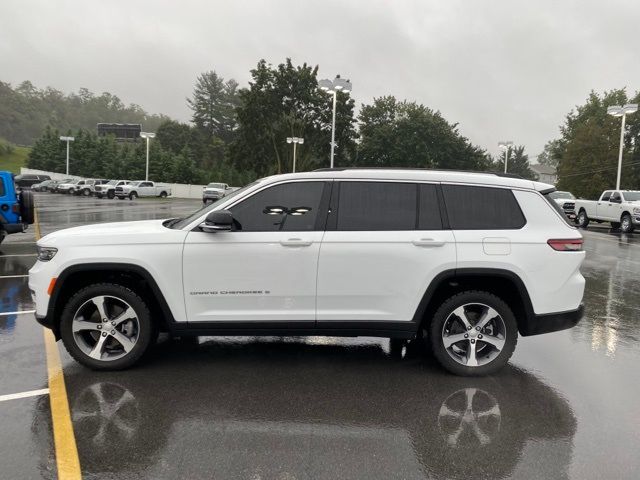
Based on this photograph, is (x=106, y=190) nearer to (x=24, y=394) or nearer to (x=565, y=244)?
(x=24, y=394)

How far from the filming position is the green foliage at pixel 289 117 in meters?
60.0

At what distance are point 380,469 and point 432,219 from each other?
2.27 meters

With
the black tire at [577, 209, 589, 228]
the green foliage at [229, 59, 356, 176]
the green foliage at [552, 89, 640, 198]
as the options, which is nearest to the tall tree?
the green foliage at [229, 59, 356, 176]

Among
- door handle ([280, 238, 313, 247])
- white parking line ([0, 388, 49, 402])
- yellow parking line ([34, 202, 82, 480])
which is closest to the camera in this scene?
yellow parking line ([34, 202, 82, 480])

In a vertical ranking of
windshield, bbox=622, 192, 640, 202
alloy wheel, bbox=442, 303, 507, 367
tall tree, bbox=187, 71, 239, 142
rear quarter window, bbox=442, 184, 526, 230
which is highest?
tall tree, bbox=187, 71, 239, 142

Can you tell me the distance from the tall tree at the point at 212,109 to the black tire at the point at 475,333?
117m

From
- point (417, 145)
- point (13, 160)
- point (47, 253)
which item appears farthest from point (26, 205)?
point (13, 160)

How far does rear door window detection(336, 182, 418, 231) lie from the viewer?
468 centimetres

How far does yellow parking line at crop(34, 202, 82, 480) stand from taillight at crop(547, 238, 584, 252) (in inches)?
158

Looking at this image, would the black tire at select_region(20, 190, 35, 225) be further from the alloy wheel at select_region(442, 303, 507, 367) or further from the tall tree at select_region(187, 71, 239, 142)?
the tall tree at select_region(187, 71, 239, 142)

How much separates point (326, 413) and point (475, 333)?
161 cm

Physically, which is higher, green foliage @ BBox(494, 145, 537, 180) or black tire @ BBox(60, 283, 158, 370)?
green foliage @ BBox(494, 145, 537, 180)

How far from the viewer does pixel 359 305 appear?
462 centimetres

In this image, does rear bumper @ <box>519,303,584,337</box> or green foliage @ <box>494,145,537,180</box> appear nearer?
rear bumper @ <box>519,303,584,337</box>
